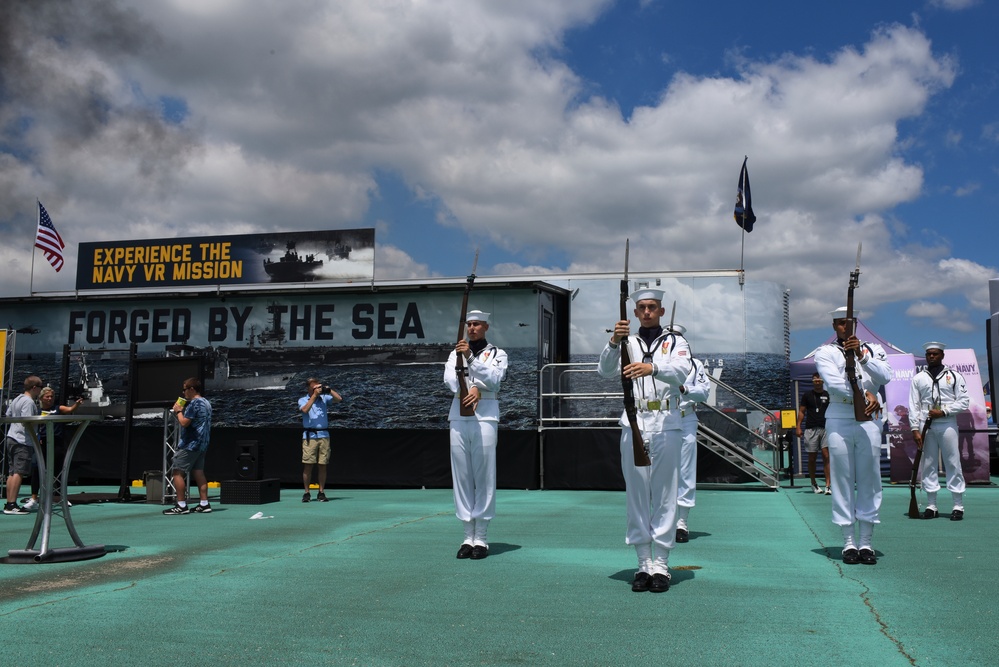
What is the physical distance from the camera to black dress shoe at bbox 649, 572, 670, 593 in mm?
5918

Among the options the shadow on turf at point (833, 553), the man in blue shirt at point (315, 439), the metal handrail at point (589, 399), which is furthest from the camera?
the metal handrail at point (589, 399)

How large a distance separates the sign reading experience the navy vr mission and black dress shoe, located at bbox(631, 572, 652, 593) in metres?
15.0

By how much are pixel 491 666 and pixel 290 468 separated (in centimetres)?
1491

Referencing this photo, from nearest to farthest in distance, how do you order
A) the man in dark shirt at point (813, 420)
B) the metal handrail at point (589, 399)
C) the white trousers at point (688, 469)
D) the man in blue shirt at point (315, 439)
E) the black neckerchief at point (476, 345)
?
the black neckerchief at point (476, 345) < the white trousers at point (688, 469) < the man in blue shirt at point (315, 439) < the man in dark shirt at point (813, 420) < the metal handrail at point (589, 399)

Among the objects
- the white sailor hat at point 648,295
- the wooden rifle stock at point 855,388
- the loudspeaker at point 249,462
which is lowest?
the loudspeaker at point 249,462

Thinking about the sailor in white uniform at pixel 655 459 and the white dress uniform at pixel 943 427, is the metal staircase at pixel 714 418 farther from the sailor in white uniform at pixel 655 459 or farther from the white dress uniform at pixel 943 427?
the sailor in white uniform at pixel 655 459

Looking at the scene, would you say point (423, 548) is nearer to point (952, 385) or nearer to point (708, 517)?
point (708, 517)

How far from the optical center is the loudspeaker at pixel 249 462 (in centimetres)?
1413

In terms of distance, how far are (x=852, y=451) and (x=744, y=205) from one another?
15.5 meters

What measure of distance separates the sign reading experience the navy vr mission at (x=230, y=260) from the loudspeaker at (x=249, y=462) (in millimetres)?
6826

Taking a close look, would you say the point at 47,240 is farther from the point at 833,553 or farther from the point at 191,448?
the point at 833,553

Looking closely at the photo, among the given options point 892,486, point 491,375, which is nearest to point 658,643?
point 491,375

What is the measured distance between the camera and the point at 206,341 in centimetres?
2056

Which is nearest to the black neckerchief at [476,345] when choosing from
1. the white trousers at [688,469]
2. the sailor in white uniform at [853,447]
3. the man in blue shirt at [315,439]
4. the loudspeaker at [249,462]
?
the white trousers at [688,469]
